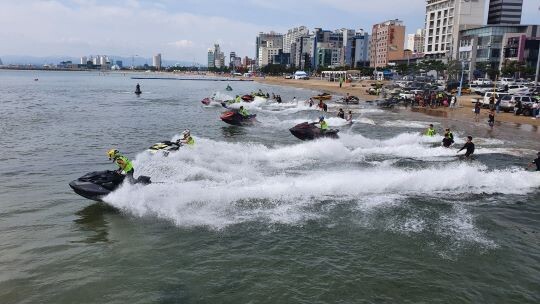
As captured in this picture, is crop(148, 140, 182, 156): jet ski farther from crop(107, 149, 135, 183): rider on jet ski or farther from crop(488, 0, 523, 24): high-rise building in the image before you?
crop(488, 0, 523, 24): high-rise building

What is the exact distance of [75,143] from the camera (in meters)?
28.3

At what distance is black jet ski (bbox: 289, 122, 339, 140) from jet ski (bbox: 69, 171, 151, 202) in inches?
585

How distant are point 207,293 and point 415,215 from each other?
8.25 metres

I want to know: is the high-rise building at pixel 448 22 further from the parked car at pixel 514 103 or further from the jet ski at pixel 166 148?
the jet ski at pixel 166 148

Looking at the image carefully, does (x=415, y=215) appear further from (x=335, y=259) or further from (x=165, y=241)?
(x=165, y=241)

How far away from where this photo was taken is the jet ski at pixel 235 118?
35969mm

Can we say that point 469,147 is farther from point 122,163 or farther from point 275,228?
point 122,163

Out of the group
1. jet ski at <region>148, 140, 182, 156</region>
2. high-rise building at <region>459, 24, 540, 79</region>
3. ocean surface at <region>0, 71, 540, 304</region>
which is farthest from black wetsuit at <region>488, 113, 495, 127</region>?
high-rise building at <region>459, 24, 540, 79</region>

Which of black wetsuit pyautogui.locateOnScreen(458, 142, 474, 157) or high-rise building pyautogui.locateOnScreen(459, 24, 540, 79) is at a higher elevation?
high-rise building pyautogui.locateOnScreen(459, 24, 540, 79)

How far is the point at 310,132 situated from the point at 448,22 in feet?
434

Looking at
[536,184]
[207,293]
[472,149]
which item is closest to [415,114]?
[472,149]

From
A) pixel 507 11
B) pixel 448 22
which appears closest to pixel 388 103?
pixel 448 22

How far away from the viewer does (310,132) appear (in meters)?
28.0

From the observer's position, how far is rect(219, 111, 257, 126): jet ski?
35969 mm
